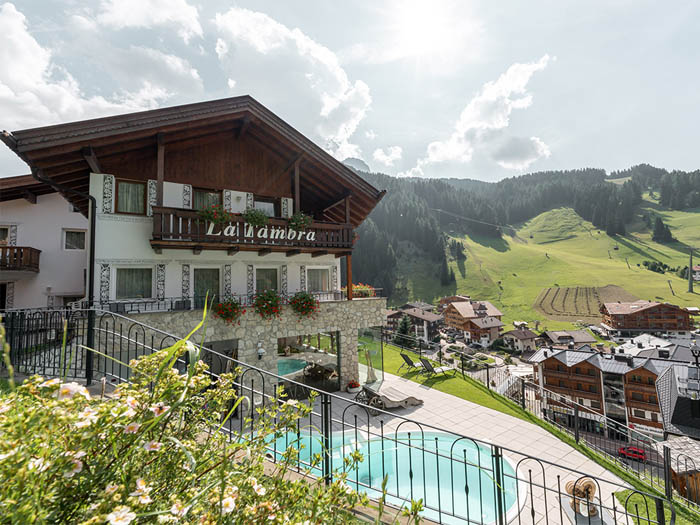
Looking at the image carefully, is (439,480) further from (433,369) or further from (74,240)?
(74,240)

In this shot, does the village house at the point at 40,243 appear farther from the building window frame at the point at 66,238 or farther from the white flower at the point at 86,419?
the white flower at the point at 86,419

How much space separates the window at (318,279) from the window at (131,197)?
755 cm

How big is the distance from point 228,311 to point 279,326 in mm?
2278

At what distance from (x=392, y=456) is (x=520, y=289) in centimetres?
11412

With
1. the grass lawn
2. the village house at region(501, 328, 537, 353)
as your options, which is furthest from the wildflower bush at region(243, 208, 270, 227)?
the village house at region(501, 328, 537, 353)

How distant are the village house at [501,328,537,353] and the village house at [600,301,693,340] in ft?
77.2

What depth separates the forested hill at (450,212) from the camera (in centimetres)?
10975

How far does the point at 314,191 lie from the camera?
16562mm

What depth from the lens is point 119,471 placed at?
5.67ft

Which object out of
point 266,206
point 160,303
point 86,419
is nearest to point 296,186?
point 266,206

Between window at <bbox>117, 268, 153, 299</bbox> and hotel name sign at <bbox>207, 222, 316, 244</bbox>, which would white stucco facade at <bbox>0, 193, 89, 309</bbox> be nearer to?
window at <bbox>117, 268, 153, 299</bbox>

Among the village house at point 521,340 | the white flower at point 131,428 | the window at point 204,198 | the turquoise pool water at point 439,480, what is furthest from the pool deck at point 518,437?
the village house at point 521,340

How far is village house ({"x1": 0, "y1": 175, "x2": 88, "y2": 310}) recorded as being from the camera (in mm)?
15258

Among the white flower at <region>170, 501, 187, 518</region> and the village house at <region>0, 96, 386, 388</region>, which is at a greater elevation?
the village house at <region>0, 96, 386, 388</region>
